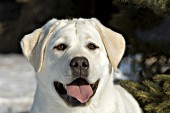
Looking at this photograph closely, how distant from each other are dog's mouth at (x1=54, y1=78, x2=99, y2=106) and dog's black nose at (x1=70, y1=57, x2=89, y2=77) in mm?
159

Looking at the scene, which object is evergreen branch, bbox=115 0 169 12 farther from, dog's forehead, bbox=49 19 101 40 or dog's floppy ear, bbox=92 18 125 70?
dog's forehead, bbox=49 19 101 40

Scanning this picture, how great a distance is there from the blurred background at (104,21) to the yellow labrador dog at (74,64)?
43.1 inches

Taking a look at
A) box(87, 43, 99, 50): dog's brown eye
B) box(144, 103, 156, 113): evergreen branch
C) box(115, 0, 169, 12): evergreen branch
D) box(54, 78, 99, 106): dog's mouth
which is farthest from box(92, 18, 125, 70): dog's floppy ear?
box(144, 103, 156, 113): evergreen branch

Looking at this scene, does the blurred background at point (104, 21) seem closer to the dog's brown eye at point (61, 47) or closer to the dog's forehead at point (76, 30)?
the dog's forehead at point (76, 30)

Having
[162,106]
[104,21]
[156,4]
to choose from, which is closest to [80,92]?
[162,106]

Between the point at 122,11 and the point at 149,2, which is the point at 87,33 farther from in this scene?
the point at 122,11

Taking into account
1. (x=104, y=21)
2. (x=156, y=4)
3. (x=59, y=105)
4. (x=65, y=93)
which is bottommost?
(x=104, y=21)

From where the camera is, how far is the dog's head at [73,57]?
4484mm

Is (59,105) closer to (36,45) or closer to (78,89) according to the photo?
(78,89)

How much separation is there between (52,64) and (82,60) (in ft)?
1.24

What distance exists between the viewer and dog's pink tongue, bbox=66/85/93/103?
459 cm

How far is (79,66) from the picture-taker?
4.41m

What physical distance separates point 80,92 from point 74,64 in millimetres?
324

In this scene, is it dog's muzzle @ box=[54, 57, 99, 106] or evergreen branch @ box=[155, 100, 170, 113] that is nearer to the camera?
dog's muzzle @ box=[54, 57, 99, 106]
